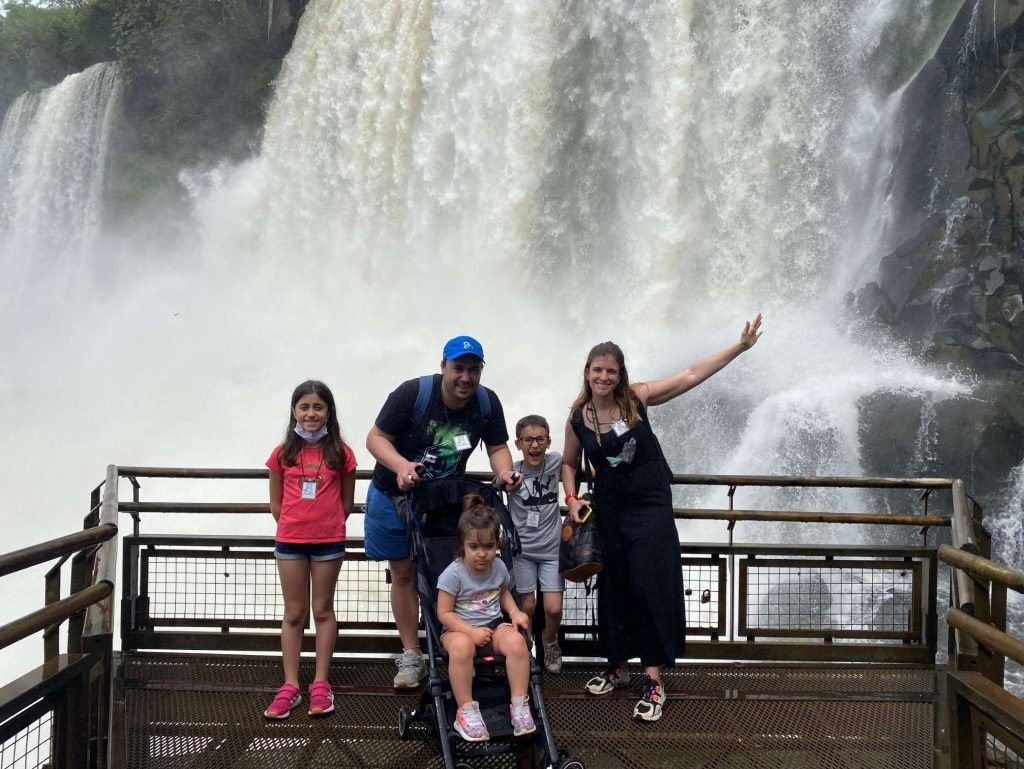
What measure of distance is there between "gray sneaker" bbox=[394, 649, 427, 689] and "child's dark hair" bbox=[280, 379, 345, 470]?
1004mm

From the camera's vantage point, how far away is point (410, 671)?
4453 millimetres

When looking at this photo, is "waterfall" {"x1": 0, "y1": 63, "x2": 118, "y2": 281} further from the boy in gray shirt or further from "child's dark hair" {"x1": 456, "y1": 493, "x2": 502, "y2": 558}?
"child's dark hair" {"x1": 456, "y1": 493, "x2": 502, "y2": 558}

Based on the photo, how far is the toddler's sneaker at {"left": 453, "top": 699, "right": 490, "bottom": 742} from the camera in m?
3.64

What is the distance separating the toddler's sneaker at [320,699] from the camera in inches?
163

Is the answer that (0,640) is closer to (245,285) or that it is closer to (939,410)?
(939,410)

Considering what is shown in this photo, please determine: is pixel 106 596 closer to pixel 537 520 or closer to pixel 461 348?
pixel 461 348

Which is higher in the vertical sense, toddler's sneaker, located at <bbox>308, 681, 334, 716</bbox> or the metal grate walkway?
toddler's sneaker, located at <bbox>308, 681, 334, 716</bbox>

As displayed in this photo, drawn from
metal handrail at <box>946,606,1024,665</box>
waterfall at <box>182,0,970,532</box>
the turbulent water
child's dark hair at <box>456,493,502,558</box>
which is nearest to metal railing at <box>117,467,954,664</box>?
child's dark hair at <box>456,493,502,558</box>

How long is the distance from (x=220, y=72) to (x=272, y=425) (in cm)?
1718

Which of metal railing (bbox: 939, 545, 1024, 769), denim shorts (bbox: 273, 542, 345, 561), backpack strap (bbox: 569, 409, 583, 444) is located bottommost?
metal railing (bbox: 939, 545, 1024, 769)

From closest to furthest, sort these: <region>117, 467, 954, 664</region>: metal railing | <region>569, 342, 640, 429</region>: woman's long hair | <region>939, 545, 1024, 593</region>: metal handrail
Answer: <region>939, 545, 1024, 593</region>: metal handrail
<region>569, 342, 640, 429</region>: woman's long hair
<region>117, 467, 954, 664</region>: metal railing

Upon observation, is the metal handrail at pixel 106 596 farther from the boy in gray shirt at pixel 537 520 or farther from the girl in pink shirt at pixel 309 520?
the boy in gray shirt at pixel 537 520

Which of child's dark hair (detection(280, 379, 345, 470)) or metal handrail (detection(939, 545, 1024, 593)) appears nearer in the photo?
metal handrail (detection(939, 545, 1024, 593))

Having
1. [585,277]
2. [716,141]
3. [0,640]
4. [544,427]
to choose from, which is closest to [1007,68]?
[716,141]
